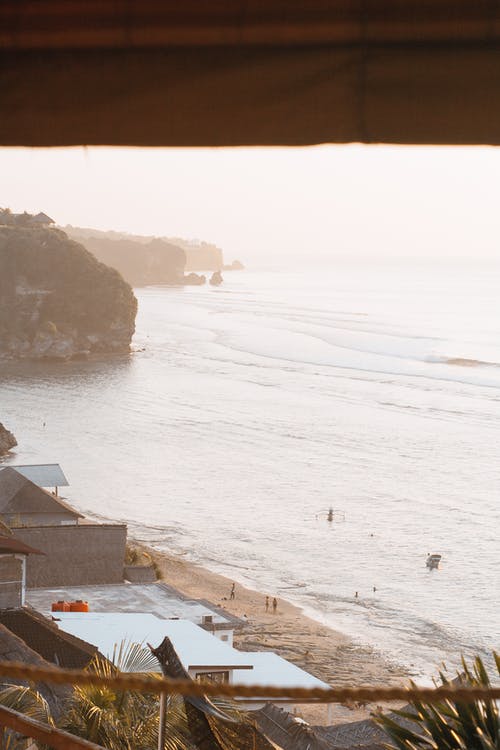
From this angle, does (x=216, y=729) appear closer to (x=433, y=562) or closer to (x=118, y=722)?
(x=118, y=722)

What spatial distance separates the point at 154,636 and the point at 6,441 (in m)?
21.6

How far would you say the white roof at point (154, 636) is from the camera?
1020 cm

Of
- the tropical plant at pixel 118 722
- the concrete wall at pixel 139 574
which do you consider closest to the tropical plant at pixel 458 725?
the tropical plant at pixel 118 722

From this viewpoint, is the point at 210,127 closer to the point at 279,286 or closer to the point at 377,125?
the point at 377,125

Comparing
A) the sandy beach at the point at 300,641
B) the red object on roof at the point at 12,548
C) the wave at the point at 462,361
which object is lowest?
the sandy beach at the point at 300,641

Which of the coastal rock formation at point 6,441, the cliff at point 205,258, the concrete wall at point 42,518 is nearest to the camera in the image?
the concrete wall at point 42,518

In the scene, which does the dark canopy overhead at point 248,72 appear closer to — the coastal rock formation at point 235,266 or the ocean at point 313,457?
the ocean at point 313,457

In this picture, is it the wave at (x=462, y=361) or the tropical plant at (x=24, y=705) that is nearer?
the tropical plant at (x=24, y=705)

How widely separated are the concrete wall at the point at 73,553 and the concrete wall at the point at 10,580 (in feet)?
11.8

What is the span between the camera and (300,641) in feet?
51.3

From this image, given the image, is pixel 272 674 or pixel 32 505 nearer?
pixel 272 674

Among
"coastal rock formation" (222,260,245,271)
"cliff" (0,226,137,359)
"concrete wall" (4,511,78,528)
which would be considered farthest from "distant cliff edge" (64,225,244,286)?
"concrete wall" (4,511,78,528)

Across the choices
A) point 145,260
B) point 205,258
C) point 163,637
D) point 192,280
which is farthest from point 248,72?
point 205,258

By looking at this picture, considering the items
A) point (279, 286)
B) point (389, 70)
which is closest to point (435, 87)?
point (389, 70)
